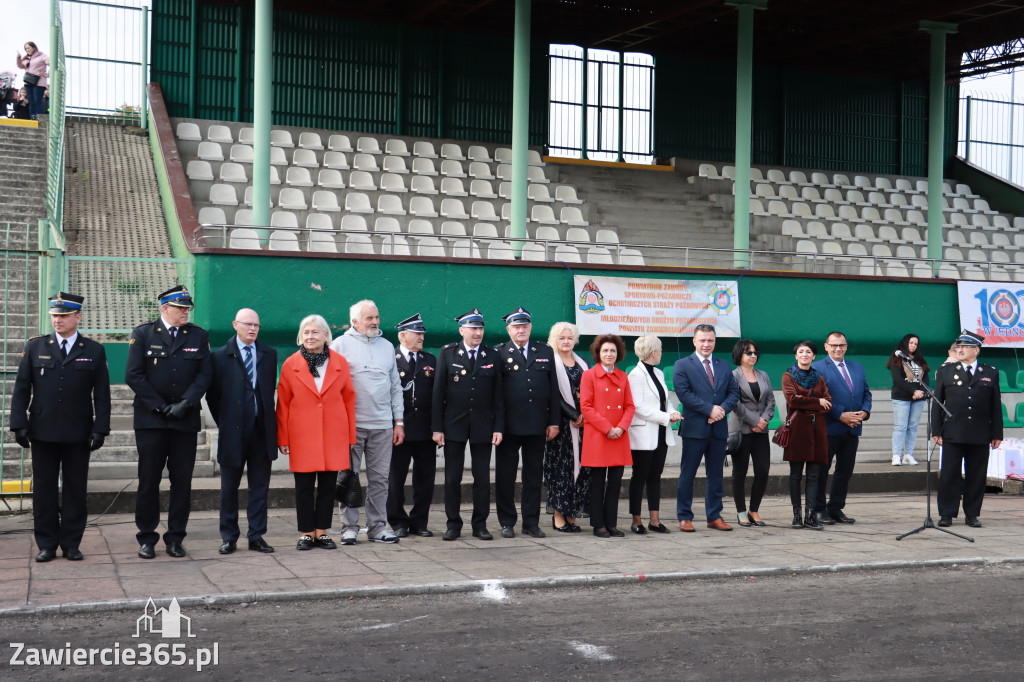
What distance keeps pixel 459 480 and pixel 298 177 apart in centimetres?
948

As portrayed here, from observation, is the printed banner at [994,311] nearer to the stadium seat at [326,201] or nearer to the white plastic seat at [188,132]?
the stadium seat at [326,201]

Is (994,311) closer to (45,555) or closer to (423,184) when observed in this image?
(423,184)

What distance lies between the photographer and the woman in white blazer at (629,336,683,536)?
9.57m

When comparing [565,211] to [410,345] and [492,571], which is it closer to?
[410,345]

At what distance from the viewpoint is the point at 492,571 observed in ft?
24.7

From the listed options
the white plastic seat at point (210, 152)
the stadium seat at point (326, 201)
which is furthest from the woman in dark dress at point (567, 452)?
the white plastic seat at point (210, 152)

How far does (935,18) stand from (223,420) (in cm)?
1566

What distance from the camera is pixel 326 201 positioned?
16.4 metres

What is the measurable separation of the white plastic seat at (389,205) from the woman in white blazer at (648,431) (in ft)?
25.8

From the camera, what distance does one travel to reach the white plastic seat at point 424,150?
1925 centimetres

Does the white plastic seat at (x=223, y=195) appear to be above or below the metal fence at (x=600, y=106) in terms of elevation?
below

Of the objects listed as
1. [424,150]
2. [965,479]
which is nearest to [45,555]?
[965,479]

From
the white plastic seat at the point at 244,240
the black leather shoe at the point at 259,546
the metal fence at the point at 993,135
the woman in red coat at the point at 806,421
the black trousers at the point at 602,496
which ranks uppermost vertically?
the metal fence at the point at 993,135

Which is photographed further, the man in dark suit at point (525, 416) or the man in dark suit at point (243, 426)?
the man in dark suit at point (525, 416)
